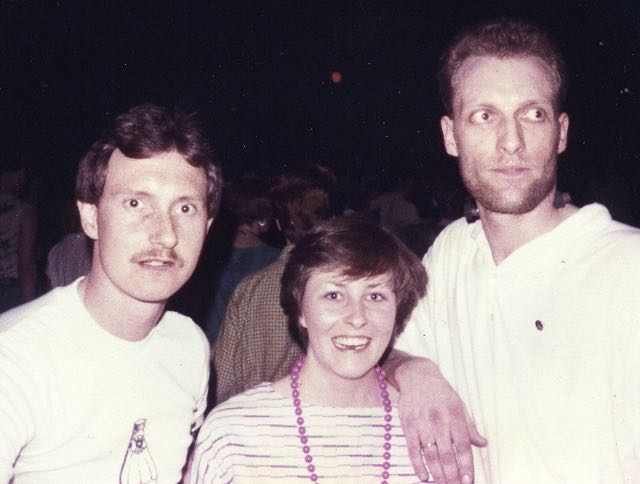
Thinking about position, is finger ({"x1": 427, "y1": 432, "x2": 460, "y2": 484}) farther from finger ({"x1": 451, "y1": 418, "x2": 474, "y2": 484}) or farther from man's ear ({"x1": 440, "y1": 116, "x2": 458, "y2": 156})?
man's ear ({"x1": 440, "y1": 116, "x2": 458, "y2": 156})

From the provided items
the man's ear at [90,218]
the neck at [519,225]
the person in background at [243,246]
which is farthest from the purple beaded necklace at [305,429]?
the person in background at [243,246]

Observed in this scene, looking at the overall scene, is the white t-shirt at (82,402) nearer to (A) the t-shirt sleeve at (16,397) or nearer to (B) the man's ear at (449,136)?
(A) the t-shirt sleeve at (16,397)

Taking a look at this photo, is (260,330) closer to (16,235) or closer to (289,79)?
(16,235)

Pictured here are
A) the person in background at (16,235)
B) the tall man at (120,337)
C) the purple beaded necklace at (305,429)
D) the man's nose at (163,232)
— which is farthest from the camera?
the person in background at (16,235)

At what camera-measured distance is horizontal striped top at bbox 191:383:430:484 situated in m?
1.98

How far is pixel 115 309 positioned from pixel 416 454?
1116mm

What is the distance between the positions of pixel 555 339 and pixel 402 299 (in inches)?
23.8

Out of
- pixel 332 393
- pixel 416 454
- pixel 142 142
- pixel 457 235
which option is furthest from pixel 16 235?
pixel 416 454

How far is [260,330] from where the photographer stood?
11.1 ft

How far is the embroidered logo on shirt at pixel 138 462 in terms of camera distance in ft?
6.08

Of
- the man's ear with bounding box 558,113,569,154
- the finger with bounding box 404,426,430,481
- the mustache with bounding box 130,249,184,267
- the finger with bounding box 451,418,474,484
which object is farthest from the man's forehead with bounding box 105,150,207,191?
the man's ear with bounding box 558,113,569,154

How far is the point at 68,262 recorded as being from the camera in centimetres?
395

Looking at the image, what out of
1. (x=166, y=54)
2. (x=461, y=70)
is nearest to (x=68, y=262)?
(x=461, y=70)

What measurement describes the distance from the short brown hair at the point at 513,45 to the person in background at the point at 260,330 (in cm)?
147
